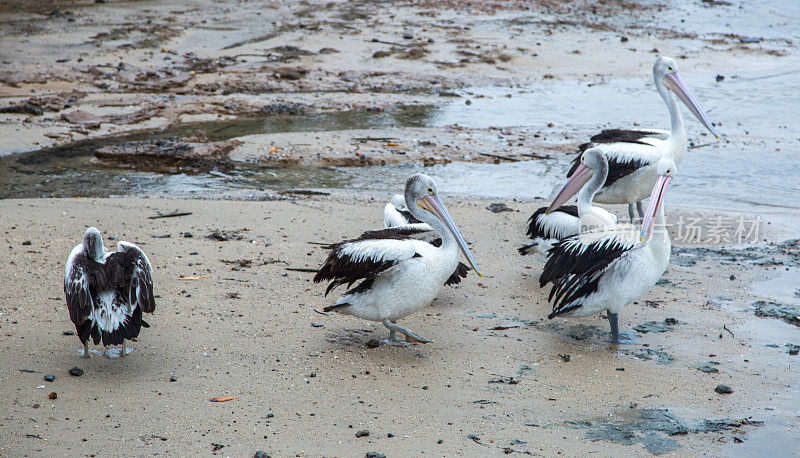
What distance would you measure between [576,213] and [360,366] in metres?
2.16

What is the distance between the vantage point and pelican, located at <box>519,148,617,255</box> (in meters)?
5.01

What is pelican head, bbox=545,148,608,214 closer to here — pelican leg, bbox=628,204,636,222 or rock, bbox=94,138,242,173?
pelican leg, bbox=628,204,636,222

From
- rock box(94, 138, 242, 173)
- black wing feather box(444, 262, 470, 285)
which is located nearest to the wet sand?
black wing feather box(444, 262, 470, 285)

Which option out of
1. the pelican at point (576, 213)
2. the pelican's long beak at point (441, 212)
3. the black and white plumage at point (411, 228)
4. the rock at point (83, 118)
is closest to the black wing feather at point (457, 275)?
the black and white plumage at point (411, 228)

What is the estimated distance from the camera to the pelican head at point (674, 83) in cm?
691

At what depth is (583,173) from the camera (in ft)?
17.7

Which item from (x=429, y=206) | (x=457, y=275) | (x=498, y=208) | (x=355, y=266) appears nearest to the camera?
(x=355, y=266)

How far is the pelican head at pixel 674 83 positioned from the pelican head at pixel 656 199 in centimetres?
241

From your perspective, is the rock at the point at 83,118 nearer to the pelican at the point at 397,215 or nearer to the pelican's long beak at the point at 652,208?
the pelican at the point at 397,215

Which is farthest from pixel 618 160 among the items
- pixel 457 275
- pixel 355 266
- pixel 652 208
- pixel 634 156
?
pixel 355 266

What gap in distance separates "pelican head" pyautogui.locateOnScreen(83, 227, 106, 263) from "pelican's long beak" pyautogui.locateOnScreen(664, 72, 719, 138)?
17.0 ft

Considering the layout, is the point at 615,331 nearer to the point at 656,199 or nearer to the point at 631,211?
the point at 656,199

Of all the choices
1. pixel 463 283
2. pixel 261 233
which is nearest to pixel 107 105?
pixel 261 233

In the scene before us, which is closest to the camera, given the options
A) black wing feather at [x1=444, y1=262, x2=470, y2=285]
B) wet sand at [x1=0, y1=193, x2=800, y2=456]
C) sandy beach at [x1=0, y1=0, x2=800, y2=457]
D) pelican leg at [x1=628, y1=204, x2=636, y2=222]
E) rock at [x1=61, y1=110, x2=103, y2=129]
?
wet sand at [x1=0, y1=193, x2=800, y2=456]
